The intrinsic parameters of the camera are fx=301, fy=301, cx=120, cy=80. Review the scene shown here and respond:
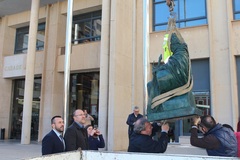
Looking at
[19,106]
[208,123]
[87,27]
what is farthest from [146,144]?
[19,106]

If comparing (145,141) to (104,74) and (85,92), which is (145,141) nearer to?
(104,74)

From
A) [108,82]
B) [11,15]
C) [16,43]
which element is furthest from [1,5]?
[108,82]

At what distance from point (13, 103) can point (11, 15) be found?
5.81 meters

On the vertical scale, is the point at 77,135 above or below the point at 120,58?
below

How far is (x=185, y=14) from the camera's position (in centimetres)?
1393

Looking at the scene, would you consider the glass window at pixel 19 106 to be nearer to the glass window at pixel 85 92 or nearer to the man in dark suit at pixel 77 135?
the glass window at pixel 85 92

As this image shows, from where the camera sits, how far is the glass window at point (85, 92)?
17.0 metres

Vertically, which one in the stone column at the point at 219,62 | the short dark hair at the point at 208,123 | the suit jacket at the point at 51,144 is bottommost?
the suit jacket at the point at 51,144

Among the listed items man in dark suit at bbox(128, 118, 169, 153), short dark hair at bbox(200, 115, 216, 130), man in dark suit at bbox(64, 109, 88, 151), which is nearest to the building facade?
man in dark suit at bbox(64, 109, 88, 151)

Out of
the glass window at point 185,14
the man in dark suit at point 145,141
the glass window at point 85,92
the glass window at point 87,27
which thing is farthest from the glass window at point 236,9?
the man in dark suit at point 145,141

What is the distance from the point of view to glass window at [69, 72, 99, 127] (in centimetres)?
1695

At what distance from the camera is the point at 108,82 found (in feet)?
42.3

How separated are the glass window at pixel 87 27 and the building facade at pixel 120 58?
6cm

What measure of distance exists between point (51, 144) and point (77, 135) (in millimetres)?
402
